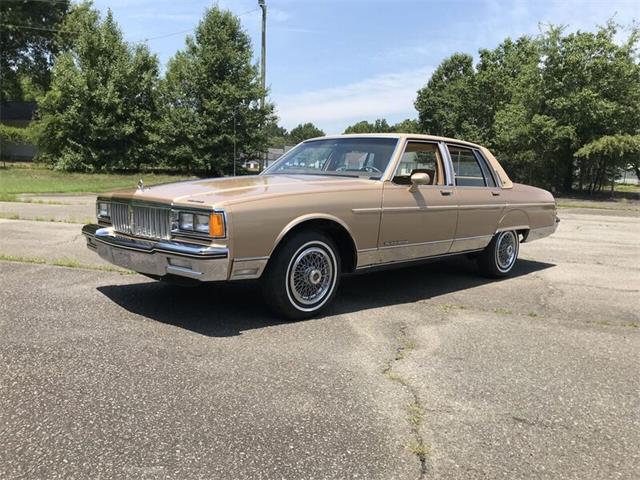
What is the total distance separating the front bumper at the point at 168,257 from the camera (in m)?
4.19

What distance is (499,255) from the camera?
23.3 ft

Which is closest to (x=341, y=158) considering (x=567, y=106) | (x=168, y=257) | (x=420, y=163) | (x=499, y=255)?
(x=420, y=163)

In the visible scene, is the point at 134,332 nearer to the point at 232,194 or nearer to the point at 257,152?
the point at 232,194

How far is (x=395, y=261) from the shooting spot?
5.56 meters

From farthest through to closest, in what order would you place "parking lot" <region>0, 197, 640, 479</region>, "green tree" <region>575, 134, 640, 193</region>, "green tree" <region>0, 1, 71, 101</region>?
"green tree" <region>0, 1, 71, 101</region> < "green tree" <region>575, 134, 640, 193</region> < "parking lot" <region>0, 197, 640, 479</region>

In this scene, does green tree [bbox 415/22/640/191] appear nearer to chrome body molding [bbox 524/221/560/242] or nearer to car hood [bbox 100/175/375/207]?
chrome body molding [bbox 524/221/560/242]

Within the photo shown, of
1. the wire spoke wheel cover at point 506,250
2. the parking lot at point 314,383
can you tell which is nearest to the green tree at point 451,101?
the wire spoke wheel cover at point 506,250

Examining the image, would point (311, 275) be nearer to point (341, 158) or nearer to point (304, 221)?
point (304, 221)

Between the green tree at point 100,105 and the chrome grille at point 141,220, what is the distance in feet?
88.1

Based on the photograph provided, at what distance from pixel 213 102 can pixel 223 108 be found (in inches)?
24.6


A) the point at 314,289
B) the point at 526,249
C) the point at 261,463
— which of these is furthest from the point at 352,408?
the point at 526,249

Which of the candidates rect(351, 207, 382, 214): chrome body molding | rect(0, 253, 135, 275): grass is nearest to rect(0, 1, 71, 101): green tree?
rect(0, 253, 135, 275): grass

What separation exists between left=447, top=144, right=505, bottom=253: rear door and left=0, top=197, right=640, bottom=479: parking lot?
0.69 meters

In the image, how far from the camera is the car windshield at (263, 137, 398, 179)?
5664 millimetres
